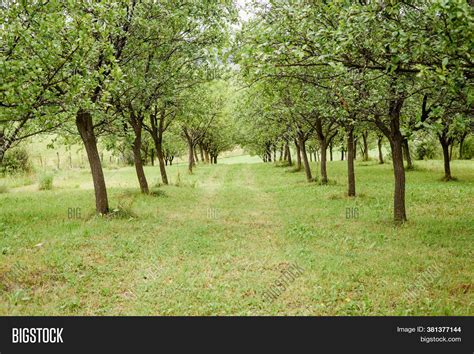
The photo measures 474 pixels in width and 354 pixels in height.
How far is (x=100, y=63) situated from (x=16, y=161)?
2946cm

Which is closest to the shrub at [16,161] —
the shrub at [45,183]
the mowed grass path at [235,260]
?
the shrub at [45,183]

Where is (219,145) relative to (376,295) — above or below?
above

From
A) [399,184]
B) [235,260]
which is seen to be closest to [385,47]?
[235,260]

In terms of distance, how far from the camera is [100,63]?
52.5 feet

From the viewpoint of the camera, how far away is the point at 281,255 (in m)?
11.6

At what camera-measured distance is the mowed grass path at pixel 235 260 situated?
8.16 meters

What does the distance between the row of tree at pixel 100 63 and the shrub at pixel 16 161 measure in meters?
17.2

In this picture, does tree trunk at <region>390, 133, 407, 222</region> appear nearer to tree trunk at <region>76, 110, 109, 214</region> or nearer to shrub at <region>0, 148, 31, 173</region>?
tree trunk at <region>76, 110, 109, 214</region>

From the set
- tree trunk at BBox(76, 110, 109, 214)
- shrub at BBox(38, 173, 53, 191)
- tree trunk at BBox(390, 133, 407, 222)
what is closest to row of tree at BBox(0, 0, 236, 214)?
tree trunk at BBox(76, 110, 109, 214)
